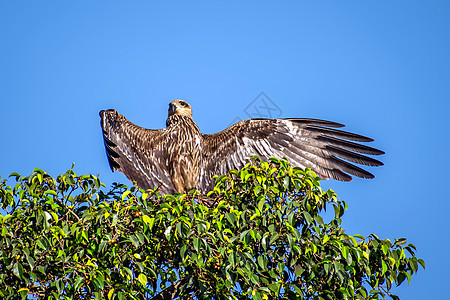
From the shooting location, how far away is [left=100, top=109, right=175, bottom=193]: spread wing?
28.1 ft

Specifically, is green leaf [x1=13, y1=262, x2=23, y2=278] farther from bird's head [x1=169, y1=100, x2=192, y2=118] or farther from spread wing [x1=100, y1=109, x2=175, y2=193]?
bird's head [x1=169, y1=100, x2=192, y2=118]

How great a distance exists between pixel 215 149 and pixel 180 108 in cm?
157

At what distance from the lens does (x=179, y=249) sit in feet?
17.2

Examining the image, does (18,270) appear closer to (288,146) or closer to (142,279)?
(142,279)

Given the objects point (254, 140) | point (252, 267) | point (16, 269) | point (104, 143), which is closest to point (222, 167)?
point (254, 140)

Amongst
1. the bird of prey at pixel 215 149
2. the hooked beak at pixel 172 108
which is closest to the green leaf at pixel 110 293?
the bird of prey at pixel 215 149

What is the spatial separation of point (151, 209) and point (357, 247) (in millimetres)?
1838

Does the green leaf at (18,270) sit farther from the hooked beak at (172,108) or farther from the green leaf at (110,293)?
the hooked beak at (172,108)

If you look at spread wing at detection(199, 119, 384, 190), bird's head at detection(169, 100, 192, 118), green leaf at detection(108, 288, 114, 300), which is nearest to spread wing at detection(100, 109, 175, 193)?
spread wing at detection(199, 119, 384, 190)

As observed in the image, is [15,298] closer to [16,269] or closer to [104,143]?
[16,269]

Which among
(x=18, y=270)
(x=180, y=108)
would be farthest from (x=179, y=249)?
(x=180, y=108)

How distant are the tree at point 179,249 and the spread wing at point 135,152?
2718 mm

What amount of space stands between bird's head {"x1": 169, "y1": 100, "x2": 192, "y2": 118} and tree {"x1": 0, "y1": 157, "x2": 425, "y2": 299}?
4306 millimetres

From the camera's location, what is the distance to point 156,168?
872 cm
